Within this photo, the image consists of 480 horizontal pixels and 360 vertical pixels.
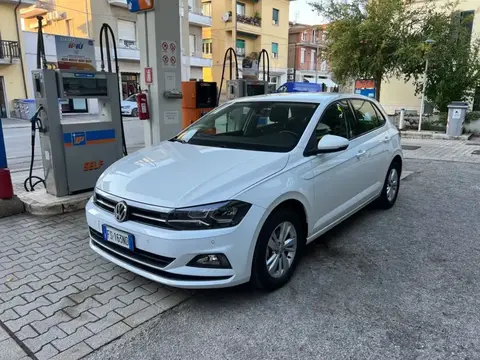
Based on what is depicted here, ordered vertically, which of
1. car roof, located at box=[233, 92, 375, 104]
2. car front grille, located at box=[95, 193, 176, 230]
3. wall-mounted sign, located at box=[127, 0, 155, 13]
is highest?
wall-mounted sign, located at box=[127, 0, 155, 13]

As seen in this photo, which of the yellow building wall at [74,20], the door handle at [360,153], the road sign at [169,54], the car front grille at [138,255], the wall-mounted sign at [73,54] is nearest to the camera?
the car front grille at [138,255]

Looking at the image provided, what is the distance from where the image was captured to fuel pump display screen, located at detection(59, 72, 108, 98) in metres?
4.86

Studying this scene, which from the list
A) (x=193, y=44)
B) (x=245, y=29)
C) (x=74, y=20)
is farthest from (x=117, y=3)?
(x=245, y=29)

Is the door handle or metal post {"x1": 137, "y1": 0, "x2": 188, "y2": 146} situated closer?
the door handle

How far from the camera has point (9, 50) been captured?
70.0ft

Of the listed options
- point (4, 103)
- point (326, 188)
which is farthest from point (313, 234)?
point (4, 103)

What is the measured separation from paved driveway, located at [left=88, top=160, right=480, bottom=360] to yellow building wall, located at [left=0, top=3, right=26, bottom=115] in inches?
904

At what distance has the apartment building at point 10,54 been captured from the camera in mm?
21062

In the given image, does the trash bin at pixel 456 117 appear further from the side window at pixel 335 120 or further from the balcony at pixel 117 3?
the balcony at pixel 117 3

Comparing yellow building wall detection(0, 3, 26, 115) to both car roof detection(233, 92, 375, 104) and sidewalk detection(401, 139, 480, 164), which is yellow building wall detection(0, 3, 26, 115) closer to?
sidewalk detection(401, 139, 480, 164)

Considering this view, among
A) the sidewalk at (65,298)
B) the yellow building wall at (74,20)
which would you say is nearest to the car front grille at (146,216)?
the sidewalk at (65,298)

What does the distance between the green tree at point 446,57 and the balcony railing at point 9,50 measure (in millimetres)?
19922

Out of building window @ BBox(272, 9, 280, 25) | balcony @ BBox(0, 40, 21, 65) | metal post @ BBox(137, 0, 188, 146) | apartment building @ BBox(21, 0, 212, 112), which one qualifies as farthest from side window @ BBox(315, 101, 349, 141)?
building window @ BBox(272, 9, 280, 25)

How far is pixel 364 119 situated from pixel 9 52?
22.7 meters
